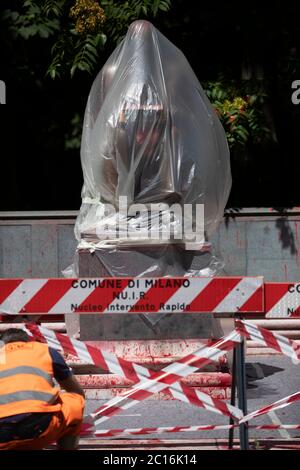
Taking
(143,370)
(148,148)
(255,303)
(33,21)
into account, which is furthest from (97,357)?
(33,21)

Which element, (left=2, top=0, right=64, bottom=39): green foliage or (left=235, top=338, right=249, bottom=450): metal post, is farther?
(left=2, top=0, right=64, bottom=39): green foliage

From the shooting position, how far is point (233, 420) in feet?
21.2

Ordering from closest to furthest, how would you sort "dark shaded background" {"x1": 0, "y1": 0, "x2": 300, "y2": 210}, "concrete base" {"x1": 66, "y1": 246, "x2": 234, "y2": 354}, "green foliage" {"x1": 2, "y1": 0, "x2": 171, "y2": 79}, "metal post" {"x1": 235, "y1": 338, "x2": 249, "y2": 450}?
"metal post" {"x1": 235, "y1": 338, "x2": 249, "y2": 450}, "concrete base" {"x1": 66, "y1": 246, "x2": 234, "y2": 354}, "green foliage" {"x1": 2, "y1": 0, "x2": 171, "y2": 79}, "dark shaded background" {"x1": 0, "y1": 0, "x2": 300, "y2": 210}

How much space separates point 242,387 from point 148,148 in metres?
3.29

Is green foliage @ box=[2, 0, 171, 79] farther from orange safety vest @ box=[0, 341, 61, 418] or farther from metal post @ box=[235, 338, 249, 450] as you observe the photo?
orange safety vest @ box=[0, 341, 61, 418]

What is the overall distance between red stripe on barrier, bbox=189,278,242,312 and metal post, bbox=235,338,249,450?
1.02 feet

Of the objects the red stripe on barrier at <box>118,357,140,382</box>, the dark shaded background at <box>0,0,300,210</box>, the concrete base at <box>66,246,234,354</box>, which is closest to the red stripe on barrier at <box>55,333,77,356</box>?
the red stripe on barrier at <box>118,357,140,382</box>

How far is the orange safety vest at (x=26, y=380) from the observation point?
498cm

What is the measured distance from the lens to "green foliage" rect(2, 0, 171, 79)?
41.5 feet

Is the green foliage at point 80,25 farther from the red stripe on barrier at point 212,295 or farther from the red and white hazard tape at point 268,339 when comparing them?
the red and white hazard tape at point 268,339

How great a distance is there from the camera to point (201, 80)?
13.8 metres

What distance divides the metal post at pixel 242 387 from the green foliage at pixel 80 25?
701 centimetres

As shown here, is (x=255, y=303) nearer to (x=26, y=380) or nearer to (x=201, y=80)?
(x=26, y=380)
